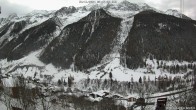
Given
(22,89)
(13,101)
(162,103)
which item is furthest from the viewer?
(13,101)

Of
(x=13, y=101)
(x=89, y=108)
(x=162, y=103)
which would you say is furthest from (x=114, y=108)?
(x=162, y=103)

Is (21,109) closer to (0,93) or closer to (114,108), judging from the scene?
(0,93)

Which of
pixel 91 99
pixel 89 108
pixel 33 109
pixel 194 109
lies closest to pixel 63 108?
pixel 89 108

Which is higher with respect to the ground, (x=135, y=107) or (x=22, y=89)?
(x=22, y=89)

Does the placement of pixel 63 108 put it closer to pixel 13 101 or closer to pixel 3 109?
pixel 13 101

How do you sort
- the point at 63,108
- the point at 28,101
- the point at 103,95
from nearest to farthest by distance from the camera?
the point at 28,101, the point at 63,108, the point at 103,95

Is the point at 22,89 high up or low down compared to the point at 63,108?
up

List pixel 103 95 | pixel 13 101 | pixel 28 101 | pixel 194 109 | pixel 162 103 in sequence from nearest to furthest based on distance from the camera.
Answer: pixel 194 109 → pixel 162 103 → pixel 28 101 → pixel 13 101 → pixel 103 95

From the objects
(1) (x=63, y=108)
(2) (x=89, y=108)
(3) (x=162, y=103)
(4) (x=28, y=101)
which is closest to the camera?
(3) (x=162, y=103)

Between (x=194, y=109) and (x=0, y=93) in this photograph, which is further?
(x=0, y=93)
